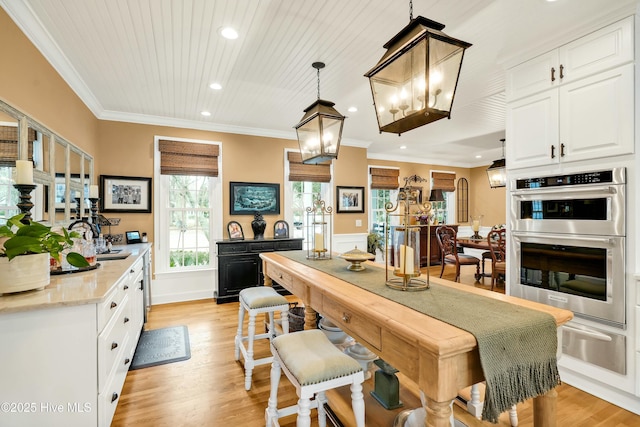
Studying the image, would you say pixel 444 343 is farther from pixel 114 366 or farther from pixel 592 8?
pixel 592 8

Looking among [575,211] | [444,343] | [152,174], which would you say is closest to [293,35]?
[444,343]

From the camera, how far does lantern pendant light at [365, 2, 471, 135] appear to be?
52.6 inches

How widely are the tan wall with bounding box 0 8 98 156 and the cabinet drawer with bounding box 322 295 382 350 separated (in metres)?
2.32

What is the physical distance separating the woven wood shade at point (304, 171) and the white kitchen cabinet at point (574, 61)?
324cm

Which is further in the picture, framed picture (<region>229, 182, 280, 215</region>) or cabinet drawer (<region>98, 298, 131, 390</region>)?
framed picture (<region>229, 182, 280, 215</region>)

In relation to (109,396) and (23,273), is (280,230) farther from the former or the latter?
(23,273)

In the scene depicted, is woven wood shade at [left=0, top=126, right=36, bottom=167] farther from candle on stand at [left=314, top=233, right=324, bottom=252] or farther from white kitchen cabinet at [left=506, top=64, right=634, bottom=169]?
white kitchen cabinet at [left=506, top=64, right=634, bottom=169]

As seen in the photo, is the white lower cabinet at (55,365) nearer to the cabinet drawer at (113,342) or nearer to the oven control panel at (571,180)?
the cabinet drawer at (113,342)

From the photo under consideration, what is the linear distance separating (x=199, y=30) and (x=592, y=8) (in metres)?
2.77

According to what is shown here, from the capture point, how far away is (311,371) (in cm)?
142


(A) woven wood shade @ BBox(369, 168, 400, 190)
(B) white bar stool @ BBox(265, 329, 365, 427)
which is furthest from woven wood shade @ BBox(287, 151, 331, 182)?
(B) white bar stool @ BBox(265, 329, 365, 427)

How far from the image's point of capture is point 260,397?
89.4 inches

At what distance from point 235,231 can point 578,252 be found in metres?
4.21

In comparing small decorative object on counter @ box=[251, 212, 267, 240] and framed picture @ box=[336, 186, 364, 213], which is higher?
framed picture @ box=[336, 186, 364, 213]
